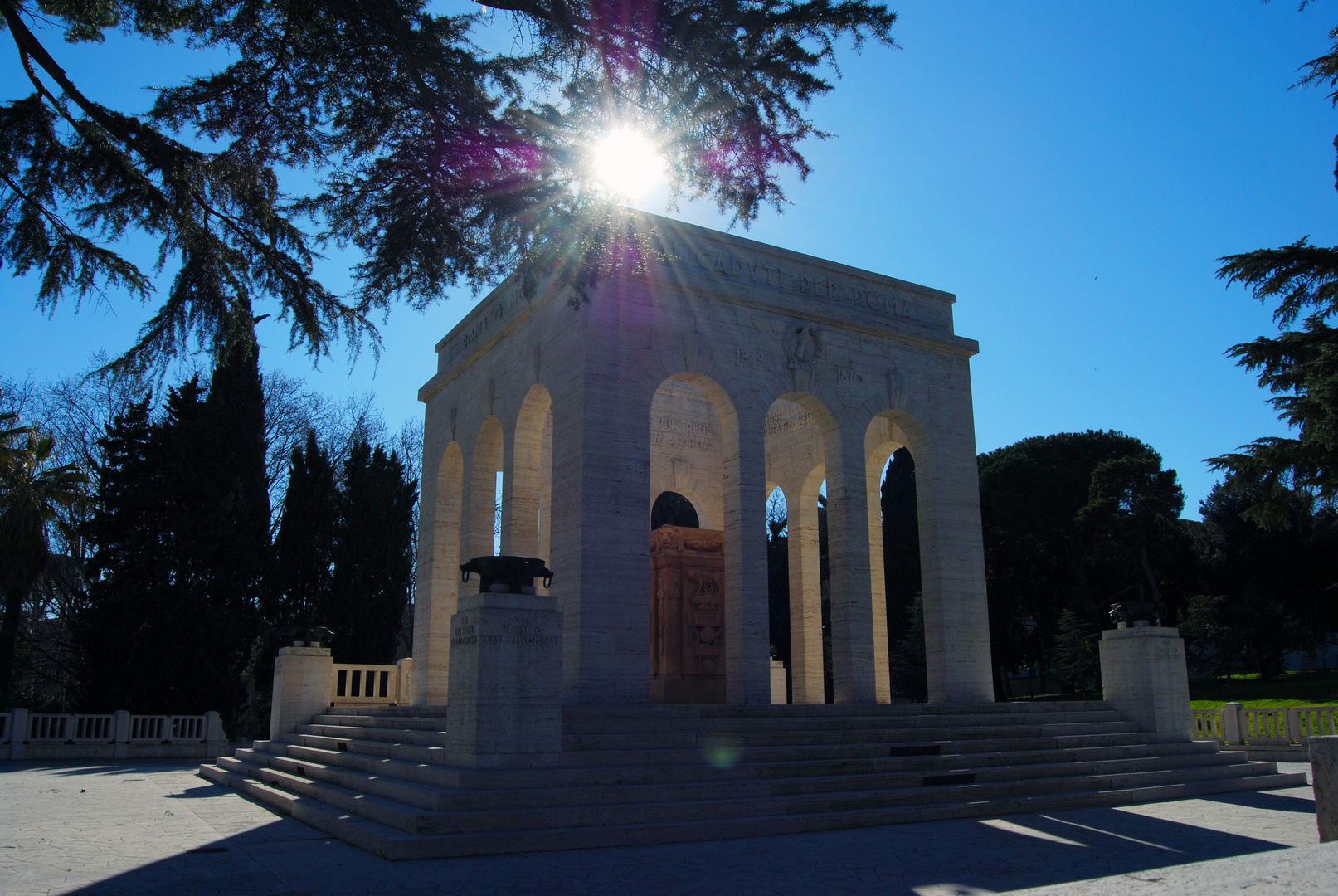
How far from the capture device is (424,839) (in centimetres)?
789

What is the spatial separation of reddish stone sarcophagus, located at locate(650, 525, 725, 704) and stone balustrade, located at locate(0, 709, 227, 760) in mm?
12499

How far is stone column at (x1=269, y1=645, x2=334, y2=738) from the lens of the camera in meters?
16.9

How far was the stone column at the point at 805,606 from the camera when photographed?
19391 mm

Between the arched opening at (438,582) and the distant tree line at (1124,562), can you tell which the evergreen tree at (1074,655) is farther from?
the arched opening at (438,582)

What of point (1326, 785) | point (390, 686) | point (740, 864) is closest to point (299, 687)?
point (390, 686)

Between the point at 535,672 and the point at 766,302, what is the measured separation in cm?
892

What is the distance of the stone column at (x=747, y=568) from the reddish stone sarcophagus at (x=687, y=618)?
2.43 feet

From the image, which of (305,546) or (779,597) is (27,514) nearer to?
(305,546)

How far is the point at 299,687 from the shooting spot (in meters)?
17.1

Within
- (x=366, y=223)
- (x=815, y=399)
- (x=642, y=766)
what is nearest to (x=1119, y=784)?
(x=642, y=766)

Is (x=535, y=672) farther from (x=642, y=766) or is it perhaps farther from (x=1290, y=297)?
(x=1290, y=297)

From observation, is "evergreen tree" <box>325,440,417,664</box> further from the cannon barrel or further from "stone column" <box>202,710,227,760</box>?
the cannon barrel

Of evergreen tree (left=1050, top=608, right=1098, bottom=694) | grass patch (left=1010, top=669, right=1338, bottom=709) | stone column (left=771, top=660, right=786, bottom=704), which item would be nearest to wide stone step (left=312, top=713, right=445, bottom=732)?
stone column (left=771, top=660, right=786, bottom=704)

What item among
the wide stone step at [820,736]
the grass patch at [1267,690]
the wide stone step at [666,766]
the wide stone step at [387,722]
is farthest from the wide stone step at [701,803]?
the grass patch at [1267,690]
